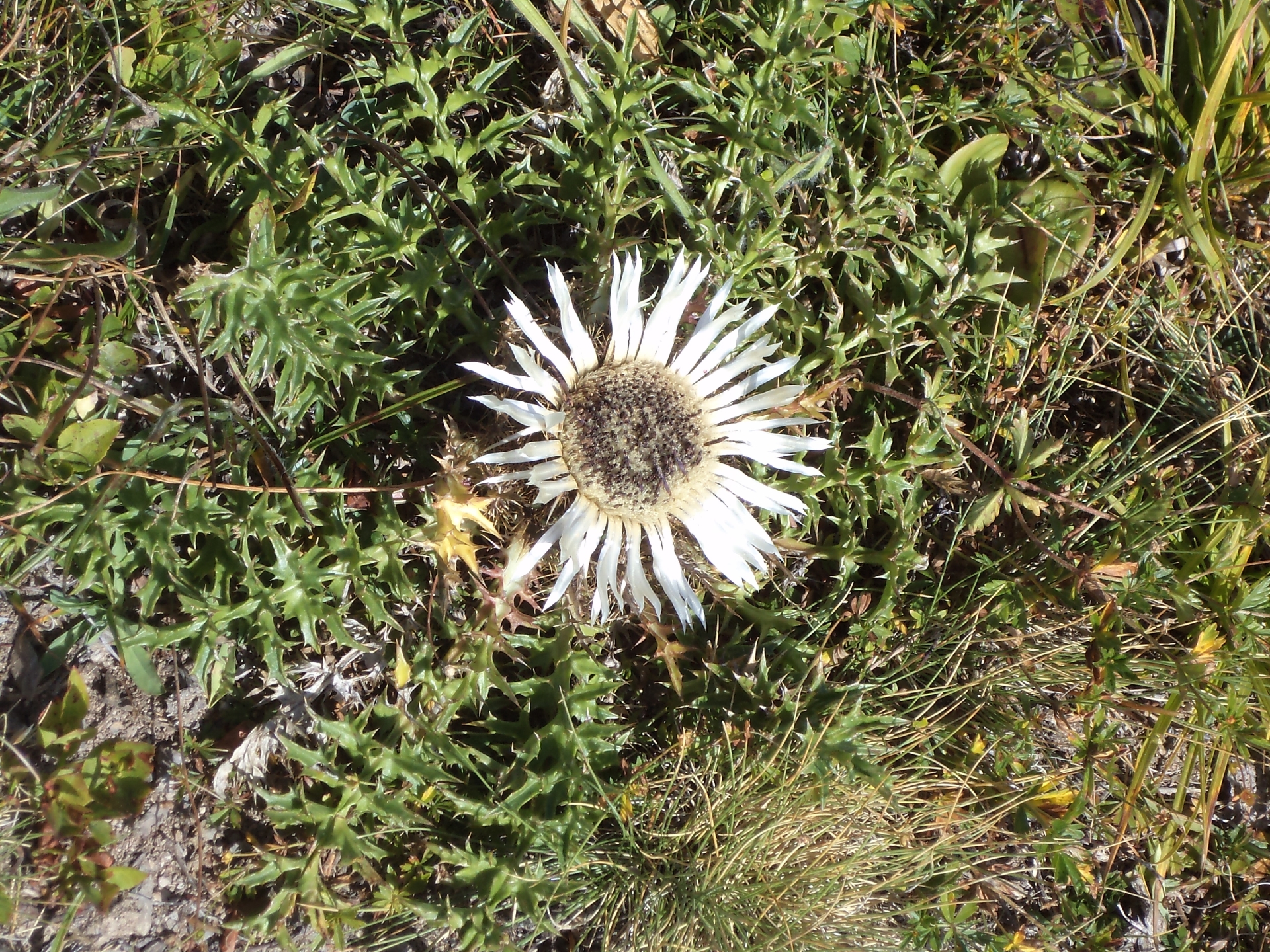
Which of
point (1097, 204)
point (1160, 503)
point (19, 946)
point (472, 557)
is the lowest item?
point (1160, 503)

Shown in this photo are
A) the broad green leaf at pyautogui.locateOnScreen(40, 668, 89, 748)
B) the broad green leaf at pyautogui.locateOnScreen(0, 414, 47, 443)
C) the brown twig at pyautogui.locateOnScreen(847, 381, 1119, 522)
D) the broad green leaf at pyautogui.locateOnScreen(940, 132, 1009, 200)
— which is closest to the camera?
the broad green leaf at pyautogui.locateOnScreen(0, 414, 47, 443)

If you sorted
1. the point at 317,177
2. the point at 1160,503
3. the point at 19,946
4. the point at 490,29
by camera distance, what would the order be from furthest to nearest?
the point at 1160,503 → the point at 490,29 → the point at 317,177 → the point at 19,946

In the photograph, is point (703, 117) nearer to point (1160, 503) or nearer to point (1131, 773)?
point (1160, 503)

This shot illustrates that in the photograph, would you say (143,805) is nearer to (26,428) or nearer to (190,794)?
(190,794)

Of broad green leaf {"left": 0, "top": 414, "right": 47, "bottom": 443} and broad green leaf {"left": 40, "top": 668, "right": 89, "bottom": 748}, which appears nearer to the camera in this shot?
broad green leaf {"left": 0, "top": 414, "right": 47, "bottom": 443}

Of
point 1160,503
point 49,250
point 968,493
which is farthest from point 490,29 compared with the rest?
point 1160,503

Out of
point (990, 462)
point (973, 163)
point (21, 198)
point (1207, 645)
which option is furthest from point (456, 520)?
point (1207, 645)

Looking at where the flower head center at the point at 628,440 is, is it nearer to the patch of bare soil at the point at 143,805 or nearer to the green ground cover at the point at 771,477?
the green ground cover at the point at 771,477

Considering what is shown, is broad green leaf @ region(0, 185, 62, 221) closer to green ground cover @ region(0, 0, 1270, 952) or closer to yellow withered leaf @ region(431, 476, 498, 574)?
green ground cover @ region(0, 0, 1270, 952)

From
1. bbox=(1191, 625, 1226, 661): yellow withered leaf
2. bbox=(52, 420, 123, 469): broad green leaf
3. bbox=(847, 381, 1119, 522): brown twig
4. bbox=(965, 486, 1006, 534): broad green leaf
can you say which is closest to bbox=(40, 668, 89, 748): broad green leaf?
bbox=(52, 420, 123, 469): broad green leaf
